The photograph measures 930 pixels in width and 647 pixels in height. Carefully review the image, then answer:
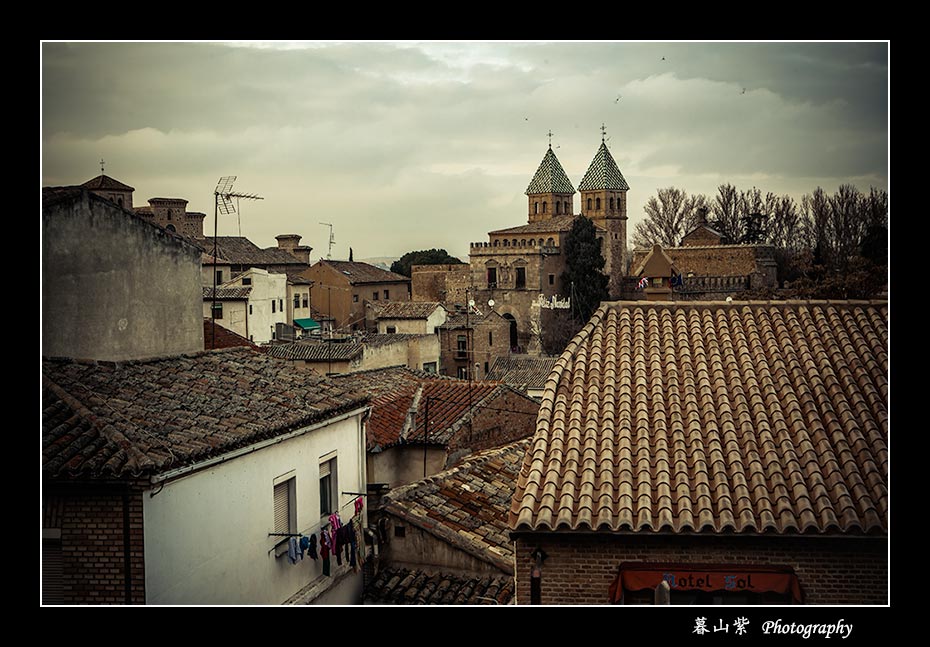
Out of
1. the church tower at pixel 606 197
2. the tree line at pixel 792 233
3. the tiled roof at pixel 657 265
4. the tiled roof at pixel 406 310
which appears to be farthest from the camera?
the church tower at pixel 606 197

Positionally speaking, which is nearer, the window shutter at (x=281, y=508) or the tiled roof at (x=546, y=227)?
the window shutter at (x=281, y=508)

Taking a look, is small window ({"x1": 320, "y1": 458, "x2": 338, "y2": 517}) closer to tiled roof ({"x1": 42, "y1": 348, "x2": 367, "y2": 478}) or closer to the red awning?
tiled roof ({"x1": 42, "y1": 348, "x2": 367, "y2": 478})

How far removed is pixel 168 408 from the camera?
7.11m

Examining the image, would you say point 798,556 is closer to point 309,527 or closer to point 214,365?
point 309,527

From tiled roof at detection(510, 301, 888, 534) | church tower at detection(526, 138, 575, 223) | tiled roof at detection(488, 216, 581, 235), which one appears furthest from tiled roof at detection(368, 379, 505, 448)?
church tower at detection(526, 138, 575, 223)

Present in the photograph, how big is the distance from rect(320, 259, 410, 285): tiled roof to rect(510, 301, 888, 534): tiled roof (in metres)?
43.4

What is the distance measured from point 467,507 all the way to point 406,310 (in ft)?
111

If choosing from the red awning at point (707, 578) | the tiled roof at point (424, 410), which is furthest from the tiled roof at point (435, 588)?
the tiled roof at point (424, 410)

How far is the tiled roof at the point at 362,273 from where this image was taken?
51000 millimetres

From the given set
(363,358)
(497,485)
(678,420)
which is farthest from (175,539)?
(363,358)

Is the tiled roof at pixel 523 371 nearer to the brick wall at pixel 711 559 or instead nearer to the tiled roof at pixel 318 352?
the tiled roof at pixel 318 352

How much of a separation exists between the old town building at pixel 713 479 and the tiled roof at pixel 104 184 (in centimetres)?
368

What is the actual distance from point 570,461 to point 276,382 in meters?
3.24

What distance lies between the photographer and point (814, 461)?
20.6 ft
